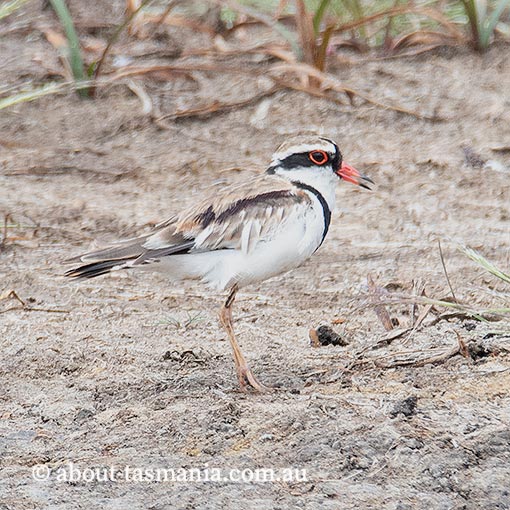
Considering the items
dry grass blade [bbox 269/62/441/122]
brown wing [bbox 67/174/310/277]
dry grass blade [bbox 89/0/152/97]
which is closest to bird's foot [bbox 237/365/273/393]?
brown wing [bbox 67/174/310/277]

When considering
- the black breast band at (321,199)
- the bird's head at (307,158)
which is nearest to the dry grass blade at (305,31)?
the bird's head at (307,158)

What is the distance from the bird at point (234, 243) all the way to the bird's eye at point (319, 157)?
0.65ft

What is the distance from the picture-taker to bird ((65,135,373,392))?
4590 mm

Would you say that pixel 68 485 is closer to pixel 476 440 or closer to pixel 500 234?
pixel 476 440

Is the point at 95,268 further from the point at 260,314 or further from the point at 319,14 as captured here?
the point at 319,14

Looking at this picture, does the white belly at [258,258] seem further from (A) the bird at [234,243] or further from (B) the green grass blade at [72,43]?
(B) the green grass blade at [72,43]

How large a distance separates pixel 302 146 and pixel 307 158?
59 millimetres

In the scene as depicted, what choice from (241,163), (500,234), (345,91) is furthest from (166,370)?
(345,91)

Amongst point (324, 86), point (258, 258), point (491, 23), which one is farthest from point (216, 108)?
point (258, 258)

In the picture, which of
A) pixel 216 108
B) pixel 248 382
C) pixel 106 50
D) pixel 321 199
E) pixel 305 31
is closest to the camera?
pixel 248 382

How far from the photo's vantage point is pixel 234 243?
4.66 m

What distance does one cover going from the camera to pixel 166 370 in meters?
4.79

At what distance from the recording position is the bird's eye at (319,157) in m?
4.99

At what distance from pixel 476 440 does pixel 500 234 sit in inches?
111
